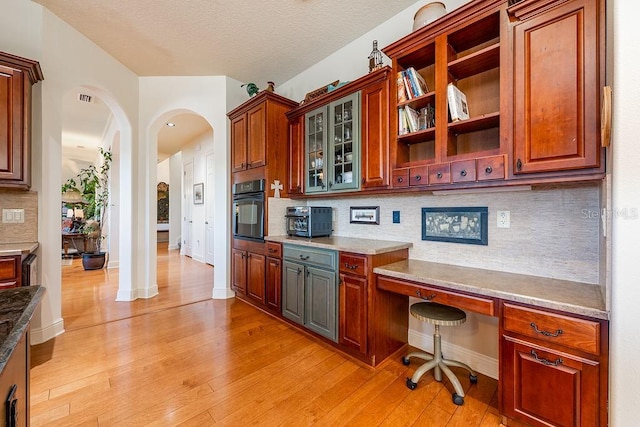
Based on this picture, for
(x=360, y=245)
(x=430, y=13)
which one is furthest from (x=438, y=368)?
(x=430, y=13)

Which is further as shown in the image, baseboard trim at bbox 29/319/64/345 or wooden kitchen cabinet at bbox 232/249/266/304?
wooden kitchen cabinet at bbox 232/249/266/304

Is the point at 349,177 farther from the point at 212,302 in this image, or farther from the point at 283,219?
the point at 212,302

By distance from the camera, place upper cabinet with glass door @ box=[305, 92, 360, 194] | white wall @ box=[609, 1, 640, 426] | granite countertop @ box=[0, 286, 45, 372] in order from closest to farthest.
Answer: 1. granite countertop @ box=[0, 286, 45, 372]
2. white wall @ box=[609, 1, 640, 426]
3. upper cabinet with glass door @ box=[305, 92, 360, 194]

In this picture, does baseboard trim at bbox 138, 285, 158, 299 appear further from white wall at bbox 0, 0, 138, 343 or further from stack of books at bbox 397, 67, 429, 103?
stack of books at bbox 397, 67, 429, 103

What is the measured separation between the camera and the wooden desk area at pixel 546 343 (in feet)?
3.95

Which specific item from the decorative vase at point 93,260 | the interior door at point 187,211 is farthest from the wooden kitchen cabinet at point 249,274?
the interior door at point 187,211

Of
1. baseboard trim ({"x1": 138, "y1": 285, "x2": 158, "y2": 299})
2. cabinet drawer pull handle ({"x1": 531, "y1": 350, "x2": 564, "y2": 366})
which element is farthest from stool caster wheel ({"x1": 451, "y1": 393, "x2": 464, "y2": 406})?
baseboard trim ({"x1": 138, "y1": 285, "x2": 158, "y2": 299})

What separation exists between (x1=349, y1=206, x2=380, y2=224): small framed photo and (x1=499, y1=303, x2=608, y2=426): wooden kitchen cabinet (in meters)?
1.33

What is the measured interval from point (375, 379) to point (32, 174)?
10.8 feet

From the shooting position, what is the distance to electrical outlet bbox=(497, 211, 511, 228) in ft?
6.01

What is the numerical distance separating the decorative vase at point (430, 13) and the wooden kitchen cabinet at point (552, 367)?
195cm

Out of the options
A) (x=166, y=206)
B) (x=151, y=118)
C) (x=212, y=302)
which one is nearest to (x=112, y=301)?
(x=212, y=302)

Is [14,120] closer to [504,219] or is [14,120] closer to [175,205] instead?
[504,219]

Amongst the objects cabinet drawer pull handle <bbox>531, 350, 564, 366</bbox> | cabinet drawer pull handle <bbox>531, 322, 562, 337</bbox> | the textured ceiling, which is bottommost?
cabinet drawer pull handle <bbox>531, 350, 564, 366</bbox>
